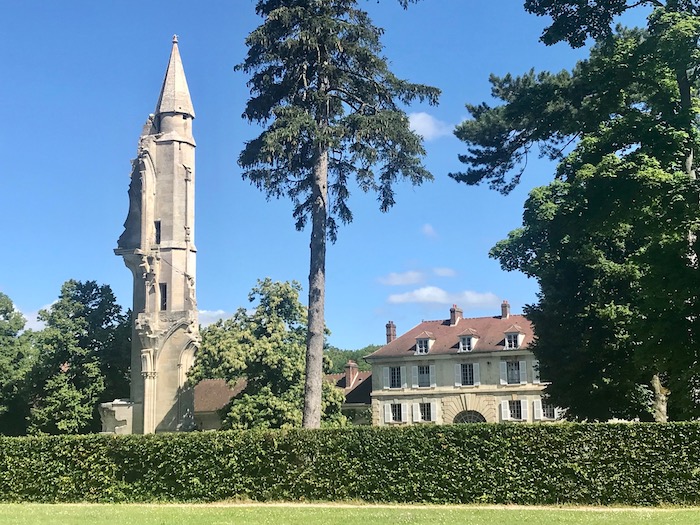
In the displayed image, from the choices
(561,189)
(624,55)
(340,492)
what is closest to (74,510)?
(340,492)

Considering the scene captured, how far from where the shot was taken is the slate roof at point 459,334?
56188 mm

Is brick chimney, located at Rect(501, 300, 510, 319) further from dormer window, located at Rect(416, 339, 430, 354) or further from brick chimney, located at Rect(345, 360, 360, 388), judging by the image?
brick chimney, located at Rect(345, 360, 360, 388)

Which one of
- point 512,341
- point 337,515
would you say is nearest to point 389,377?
point 512,341

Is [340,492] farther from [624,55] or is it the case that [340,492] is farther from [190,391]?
[190,391]

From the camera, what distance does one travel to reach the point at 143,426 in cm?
4019

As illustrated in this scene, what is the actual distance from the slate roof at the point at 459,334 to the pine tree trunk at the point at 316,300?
1282 inches

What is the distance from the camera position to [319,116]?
25.9 meters

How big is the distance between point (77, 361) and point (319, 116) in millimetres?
24722

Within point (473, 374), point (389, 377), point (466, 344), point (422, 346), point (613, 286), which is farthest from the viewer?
point (389, 377)

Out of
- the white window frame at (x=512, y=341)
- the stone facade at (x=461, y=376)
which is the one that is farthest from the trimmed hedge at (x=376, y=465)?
the white window frame at (x=512, y=341)

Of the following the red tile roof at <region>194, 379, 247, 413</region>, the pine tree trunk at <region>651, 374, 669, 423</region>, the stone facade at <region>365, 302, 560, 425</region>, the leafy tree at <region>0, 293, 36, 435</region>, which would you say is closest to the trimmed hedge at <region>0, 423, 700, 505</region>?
the pine tree trunk at <region>651, 374, 669, 423</region>

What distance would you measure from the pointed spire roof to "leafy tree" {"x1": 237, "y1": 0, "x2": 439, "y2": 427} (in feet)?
59.5

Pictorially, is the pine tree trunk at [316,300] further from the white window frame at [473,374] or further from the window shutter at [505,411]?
the white window frame at [473,374]

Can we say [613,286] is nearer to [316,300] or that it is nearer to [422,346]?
[316,300]
